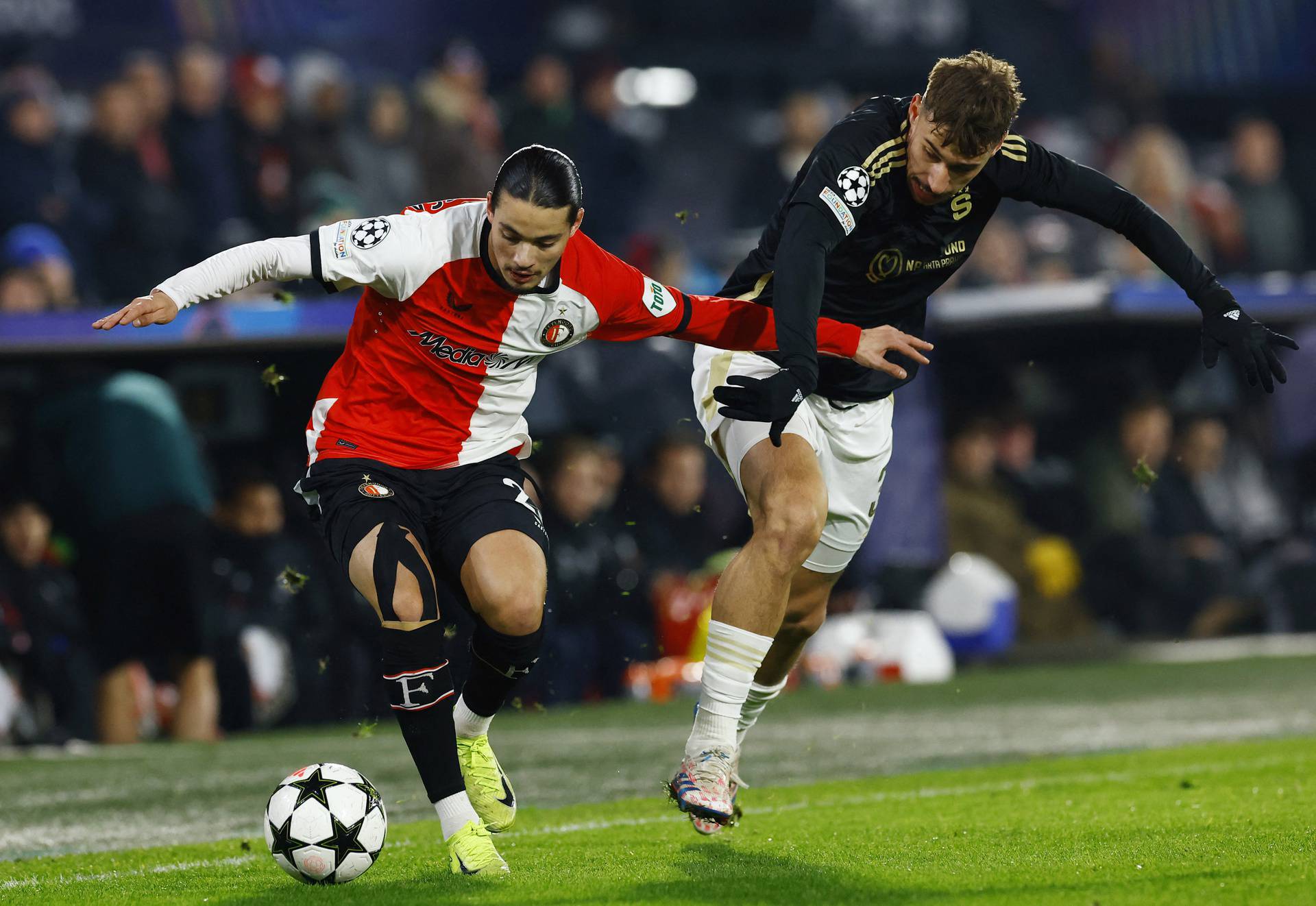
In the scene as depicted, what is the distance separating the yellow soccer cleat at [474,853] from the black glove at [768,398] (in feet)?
4.43

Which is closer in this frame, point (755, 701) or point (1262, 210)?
point (755, 701)

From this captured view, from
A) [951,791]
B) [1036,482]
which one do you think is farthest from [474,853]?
[1036,482]

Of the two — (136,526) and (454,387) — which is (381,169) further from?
(454,387)

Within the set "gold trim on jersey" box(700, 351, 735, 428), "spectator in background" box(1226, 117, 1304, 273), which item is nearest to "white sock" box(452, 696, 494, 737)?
"gold trim on jersey" box(700, 351, 735, 428)

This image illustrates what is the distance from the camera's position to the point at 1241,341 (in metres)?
5.77

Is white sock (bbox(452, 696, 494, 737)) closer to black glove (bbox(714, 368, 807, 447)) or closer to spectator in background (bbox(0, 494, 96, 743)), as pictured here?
black glove (bbox(714, 368, 807, 447))

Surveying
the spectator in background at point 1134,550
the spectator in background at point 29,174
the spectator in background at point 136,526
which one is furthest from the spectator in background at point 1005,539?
the spectator in background at point 29,174

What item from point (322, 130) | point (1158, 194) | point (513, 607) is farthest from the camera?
point (1158, 194)

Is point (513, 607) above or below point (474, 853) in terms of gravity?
above

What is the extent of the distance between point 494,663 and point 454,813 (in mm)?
807

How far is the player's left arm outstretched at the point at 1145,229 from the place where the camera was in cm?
578

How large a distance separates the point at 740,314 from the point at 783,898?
1924 mm

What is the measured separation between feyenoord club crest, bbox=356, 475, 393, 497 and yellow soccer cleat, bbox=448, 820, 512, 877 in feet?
Result: 3.23

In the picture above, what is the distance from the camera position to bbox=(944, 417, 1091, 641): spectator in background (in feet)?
45.3
